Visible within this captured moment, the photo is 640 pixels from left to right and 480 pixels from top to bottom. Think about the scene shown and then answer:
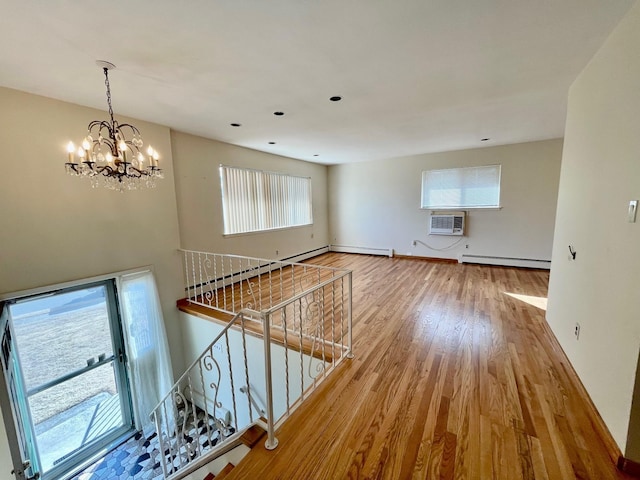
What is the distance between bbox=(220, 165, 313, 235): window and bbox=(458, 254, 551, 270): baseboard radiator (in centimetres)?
386

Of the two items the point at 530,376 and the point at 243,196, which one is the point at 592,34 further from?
the point at 243,196

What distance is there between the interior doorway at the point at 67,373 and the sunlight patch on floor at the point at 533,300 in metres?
5.49

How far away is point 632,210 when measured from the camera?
1428 millimetres

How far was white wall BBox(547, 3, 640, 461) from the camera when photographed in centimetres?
143

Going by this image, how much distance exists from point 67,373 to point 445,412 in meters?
3.94

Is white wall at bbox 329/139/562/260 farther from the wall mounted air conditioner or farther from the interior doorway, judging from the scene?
the interior doorway

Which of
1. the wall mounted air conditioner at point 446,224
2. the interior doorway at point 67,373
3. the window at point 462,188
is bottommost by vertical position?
the interior doorway at point 67,373

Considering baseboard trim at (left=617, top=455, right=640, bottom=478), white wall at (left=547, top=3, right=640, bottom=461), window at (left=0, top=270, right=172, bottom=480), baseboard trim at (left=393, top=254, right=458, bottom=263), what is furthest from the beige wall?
baseboard trim at (left=617, top=455, right=640, bottom=478)

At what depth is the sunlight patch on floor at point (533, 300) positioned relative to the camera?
11.6 feet

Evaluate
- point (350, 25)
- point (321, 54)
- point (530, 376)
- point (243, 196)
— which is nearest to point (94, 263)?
point (243, 196)

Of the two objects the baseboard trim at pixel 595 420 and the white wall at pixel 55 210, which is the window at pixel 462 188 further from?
the white wall at pixel 55 210

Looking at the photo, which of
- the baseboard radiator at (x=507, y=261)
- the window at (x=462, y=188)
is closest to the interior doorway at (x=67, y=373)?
the window at (x=462, y=188)

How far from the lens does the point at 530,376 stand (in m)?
2.15

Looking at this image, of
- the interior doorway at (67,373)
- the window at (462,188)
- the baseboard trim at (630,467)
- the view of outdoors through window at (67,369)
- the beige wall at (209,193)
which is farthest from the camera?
the window at (462,188)
